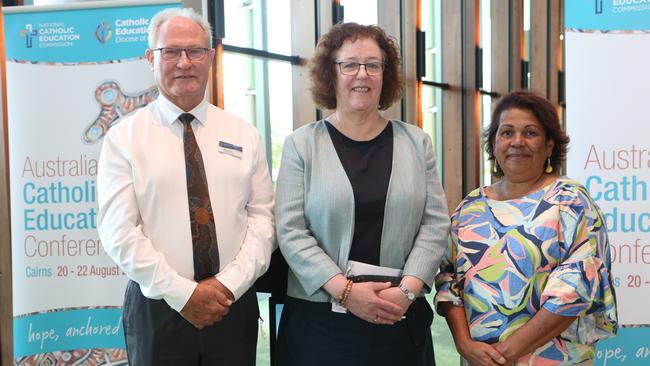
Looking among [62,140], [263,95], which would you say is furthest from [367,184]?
[263,95]

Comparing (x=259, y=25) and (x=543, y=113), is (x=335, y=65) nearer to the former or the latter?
(x=543, y=113)

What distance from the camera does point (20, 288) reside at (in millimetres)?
3275

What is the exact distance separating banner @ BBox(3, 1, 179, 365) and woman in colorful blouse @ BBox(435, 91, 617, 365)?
1.93 metres

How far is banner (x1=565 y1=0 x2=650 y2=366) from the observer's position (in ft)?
10.2

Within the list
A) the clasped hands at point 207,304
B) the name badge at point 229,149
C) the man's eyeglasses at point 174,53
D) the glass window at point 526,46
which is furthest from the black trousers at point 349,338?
the glass window at point 526,46

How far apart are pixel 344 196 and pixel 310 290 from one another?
1.02ft

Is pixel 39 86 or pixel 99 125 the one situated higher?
pixel 39 86

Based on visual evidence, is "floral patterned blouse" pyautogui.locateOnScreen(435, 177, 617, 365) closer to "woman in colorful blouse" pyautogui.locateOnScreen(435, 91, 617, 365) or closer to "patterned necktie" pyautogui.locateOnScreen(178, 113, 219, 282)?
"woman in colorful blouse" pyautogui.locateOnScreen(435, 91, 617, 365)

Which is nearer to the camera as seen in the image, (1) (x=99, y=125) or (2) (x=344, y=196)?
(2) (x=344, y=196)

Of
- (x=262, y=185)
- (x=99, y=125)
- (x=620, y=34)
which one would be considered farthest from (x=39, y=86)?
(x=620, y=34)

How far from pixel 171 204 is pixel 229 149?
0.26 metres

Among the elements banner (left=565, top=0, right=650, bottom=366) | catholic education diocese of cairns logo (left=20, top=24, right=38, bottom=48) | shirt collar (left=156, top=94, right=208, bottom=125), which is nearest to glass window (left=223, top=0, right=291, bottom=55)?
catholic education diocese of cairns logo (left=20, top=24, right=38, bottom=48)

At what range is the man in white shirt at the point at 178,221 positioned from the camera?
192 centimetres

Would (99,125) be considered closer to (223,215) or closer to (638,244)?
(223,215)
